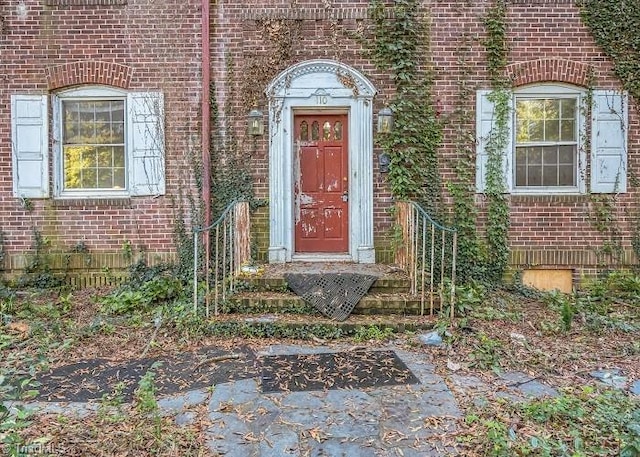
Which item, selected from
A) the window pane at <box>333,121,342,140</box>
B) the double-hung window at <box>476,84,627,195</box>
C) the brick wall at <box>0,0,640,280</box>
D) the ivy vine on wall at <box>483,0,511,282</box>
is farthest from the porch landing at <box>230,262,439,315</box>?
the double-hung window at <box>476,84,627,195</box>

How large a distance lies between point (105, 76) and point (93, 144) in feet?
3.20

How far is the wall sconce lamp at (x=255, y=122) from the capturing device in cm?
674

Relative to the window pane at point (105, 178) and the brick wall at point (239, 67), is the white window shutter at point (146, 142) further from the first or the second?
the window pane at point (105, 178)

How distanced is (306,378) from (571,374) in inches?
87.7

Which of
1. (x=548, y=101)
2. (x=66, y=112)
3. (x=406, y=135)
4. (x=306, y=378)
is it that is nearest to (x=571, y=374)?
(x=306, y=378)

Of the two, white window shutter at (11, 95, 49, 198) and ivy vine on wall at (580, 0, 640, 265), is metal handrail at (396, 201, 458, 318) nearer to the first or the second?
ivy vine on wall at (580, 0, 640, 265)

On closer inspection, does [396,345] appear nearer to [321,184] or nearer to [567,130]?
[321,184]

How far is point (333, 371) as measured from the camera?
4.07 m

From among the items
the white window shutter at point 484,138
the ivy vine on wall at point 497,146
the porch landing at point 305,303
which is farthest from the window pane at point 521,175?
the porch landing at point 305,303

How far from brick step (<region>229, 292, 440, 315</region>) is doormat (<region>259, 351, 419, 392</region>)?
0.89 metres

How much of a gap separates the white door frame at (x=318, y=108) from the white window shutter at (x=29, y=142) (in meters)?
3.14

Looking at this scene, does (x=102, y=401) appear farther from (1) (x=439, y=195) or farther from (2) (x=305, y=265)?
(1) (x=439, y=195)

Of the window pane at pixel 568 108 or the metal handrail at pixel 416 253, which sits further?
the window pane at pixel 568 108

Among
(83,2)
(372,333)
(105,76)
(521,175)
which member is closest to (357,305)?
(372,333)
